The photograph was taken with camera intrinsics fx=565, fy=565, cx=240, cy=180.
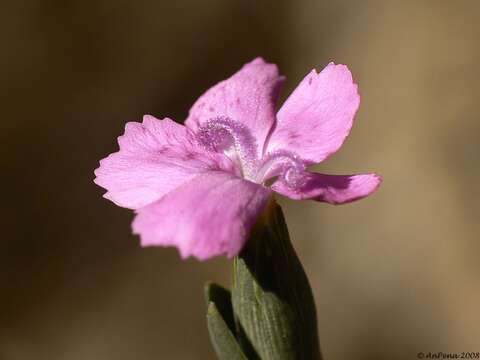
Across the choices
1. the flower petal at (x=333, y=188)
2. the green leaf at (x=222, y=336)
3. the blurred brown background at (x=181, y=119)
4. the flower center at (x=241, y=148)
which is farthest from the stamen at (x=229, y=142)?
the blurred brown background at (x=181, y=119)

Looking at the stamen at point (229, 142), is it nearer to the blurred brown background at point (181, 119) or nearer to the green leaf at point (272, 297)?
the green leaf at point (272, 297)

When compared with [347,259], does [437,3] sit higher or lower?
higher

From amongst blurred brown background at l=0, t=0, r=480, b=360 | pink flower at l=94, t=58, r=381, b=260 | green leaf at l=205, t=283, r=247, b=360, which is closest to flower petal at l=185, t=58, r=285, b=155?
pink flower at l=94, t=58, r=381, b=260

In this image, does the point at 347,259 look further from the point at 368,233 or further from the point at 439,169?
the point at 439,169

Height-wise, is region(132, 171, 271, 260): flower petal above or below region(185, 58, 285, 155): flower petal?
below

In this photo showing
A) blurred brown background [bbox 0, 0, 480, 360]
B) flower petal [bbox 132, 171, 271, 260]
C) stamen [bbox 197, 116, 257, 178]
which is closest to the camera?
flower petal [bbox 132, 171, 271, 260]

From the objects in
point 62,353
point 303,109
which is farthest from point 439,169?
point 62,353

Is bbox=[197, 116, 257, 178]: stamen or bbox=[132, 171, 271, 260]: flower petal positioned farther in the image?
bbox=[197, 116, 257, 178]: stamen

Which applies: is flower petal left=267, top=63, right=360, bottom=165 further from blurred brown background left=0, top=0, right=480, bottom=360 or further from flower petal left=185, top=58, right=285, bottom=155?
blurred brown background left=0, top=0, right=480, bottom=360
